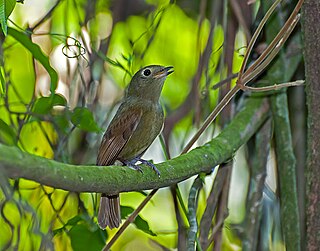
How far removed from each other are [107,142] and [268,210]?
878 millimetres

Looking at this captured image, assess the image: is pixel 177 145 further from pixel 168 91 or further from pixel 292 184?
pixel 292 184

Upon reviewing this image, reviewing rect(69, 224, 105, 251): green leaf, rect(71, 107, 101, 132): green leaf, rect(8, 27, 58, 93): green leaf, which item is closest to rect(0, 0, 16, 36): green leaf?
rect(8, 27, 58, 93): green leaf

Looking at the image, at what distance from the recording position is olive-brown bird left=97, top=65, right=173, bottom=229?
113 inches

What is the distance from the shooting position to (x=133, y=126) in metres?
3.08

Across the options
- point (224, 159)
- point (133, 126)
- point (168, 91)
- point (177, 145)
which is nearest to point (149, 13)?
point (168, 91)

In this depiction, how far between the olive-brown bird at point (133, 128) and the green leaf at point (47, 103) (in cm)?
38

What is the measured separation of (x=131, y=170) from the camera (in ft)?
6.81

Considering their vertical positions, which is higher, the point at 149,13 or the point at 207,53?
the point at 149,13

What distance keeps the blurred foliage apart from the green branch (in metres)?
0.31

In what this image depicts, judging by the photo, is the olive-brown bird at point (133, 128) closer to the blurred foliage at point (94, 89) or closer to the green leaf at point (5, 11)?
the blurred foliage at point (94, 89)

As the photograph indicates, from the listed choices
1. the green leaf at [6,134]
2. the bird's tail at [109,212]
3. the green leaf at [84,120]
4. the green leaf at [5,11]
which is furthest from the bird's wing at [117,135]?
the green leaf at [5,11]

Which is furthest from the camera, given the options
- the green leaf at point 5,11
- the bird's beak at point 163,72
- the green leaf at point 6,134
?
the bird's beak at point 163,72

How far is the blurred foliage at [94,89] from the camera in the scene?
9.68ft

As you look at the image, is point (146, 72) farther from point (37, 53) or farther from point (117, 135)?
point (37, 53)
